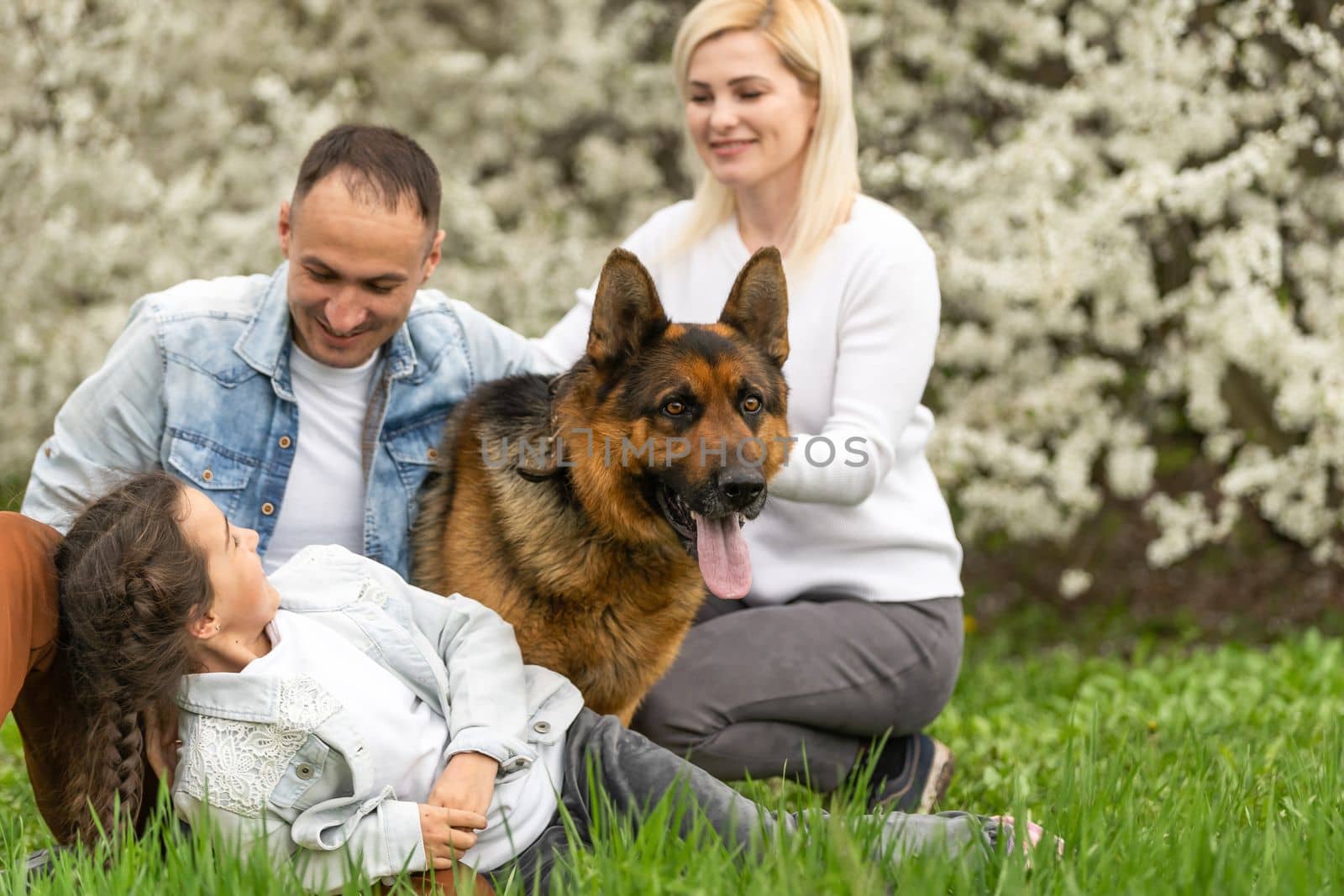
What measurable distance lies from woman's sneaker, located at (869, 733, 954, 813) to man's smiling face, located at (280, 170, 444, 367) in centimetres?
194

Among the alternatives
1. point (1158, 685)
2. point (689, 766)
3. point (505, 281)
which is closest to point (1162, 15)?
point (1158, 685)

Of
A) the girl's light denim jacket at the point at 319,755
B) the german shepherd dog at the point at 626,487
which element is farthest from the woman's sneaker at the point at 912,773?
the girl's light denim jacket at the point at 319,755

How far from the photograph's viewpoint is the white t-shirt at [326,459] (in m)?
3.52

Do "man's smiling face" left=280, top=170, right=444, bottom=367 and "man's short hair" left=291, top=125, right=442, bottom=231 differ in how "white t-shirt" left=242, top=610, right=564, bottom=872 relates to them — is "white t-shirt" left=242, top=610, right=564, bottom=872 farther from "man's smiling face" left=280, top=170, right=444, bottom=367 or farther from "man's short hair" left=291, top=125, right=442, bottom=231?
"man's short hair" left=291, top=125, right=442, bottom=231

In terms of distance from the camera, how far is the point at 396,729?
264cm

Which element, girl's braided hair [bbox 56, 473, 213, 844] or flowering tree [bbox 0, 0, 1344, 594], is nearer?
girl's braided hair [bbox 56, 473, 213, 844]

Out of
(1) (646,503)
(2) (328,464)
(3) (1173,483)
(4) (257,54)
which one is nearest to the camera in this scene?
(1) (646,503)

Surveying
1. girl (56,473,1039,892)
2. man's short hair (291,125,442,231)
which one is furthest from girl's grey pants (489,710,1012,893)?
man's short hair (291,125,442,231)

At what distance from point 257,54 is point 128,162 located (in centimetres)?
179

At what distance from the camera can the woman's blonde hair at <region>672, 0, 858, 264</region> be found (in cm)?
390

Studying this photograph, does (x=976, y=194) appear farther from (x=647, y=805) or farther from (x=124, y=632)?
(x=124, y=632)

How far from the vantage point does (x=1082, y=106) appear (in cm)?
627

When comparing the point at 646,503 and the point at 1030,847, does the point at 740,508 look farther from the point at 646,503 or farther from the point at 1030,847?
the point at 1030,847

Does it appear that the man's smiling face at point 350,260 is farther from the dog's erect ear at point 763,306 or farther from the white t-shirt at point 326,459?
the dog's erect ear at point 763,306
